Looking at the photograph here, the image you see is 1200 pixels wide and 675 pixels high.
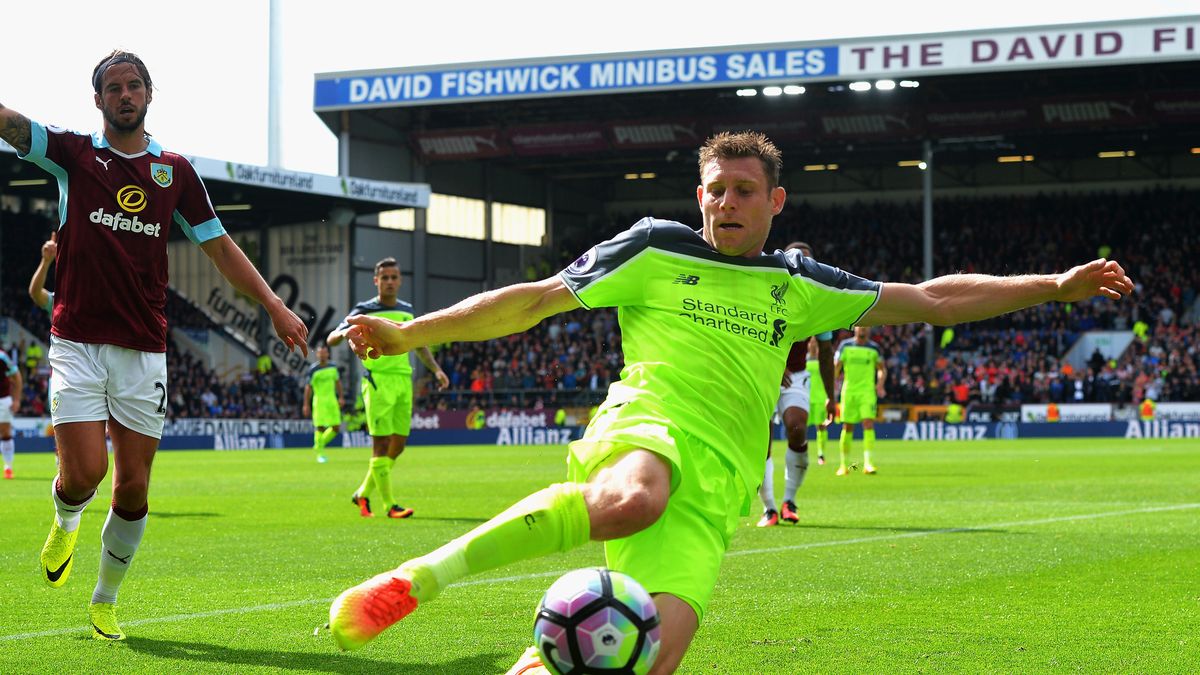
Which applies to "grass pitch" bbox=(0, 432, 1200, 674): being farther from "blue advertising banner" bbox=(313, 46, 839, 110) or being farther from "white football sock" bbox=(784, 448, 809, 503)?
"blue advertising banner" bbox=(313, 46, 839, 110)

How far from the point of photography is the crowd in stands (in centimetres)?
4044

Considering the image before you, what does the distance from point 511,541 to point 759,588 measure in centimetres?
431

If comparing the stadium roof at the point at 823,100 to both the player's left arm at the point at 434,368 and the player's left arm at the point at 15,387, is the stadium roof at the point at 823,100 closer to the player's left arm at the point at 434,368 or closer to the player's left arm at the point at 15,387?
the player's left arm at the point at 15,387

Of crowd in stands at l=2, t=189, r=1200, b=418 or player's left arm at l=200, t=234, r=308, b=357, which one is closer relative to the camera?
player's left arm at l=200, t=234, r=308, b=357

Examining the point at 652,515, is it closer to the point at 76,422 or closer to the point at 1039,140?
the point at 76,422

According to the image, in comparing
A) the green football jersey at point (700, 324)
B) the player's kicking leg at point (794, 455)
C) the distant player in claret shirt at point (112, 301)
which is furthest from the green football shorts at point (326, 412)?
the green football jersey at point (700, 324)

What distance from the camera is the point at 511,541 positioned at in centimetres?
395

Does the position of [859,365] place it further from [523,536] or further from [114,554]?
[523,536]

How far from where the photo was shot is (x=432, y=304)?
51.3 m

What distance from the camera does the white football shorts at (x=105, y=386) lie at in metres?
6.10

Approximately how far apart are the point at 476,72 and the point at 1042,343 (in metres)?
19.7

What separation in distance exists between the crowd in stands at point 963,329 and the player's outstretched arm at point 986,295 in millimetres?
35364

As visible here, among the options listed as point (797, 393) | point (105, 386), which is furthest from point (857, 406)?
point (105, 386)

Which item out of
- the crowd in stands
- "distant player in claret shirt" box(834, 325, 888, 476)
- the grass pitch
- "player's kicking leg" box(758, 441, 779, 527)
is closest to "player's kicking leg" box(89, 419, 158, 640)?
the grass pitch
